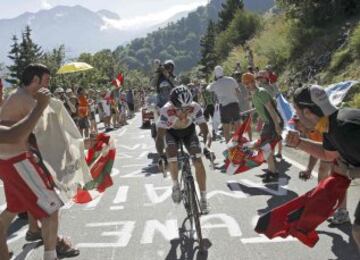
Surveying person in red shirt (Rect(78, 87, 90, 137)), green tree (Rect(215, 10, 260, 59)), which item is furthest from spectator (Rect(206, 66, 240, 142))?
green tree (Rect(215, 10, 260, 59))

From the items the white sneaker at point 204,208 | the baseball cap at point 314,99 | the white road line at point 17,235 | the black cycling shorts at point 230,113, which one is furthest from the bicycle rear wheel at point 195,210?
the black cycling shorts at point 230,113

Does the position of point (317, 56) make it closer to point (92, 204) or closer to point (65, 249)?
point (92, 204)

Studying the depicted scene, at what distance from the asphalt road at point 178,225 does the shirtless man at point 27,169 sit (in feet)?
3.70

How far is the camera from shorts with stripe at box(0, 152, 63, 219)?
522 centimetres

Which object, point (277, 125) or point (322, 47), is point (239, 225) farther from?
point (322, 47)

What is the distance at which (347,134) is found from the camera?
4023mm

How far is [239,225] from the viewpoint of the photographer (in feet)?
23.0

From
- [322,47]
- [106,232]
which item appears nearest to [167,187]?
[106,232]

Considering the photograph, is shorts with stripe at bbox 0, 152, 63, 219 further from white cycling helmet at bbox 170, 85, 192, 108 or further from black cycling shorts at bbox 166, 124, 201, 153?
black cycling shorts at bbox 166, 124, 201, 153

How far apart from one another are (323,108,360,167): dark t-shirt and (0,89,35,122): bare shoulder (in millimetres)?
2922

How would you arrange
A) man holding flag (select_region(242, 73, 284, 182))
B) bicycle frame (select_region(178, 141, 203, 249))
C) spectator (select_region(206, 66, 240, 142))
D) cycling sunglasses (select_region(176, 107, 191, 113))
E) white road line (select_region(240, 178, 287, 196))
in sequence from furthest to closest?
spectator (select_region(206, 66, 240, 142)) → man holding flag (select_region(242, 73, 284, 182)) → white road line (select_region(240, 178, 287, 196)) → cycling sunglasses (select_region(176, 107, 191, 113)) → bicycle frame (select_region(178, 141, 203, 249))

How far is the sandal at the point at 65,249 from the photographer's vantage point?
6.34 m

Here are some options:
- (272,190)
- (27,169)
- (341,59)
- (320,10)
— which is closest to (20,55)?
(320,10)

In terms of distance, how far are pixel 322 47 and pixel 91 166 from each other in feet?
60.5
